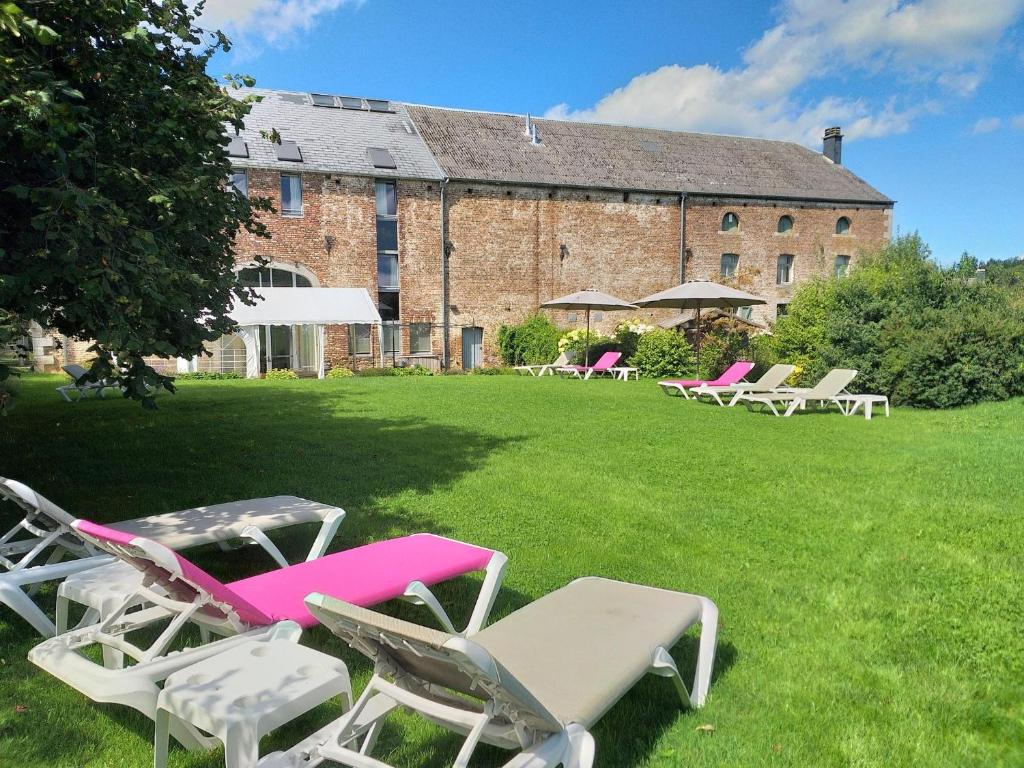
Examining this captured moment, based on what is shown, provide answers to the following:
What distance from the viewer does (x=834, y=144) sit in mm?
38156

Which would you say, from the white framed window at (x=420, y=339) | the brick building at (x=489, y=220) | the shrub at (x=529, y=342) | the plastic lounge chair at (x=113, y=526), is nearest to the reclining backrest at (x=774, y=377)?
the plastic lounge chair at (x=113, y=526)

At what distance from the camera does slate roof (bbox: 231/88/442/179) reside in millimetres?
26484

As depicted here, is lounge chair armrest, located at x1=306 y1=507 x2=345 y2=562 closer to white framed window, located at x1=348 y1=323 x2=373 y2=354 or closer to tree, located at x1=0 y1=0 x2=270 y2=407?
tree, located at x1=0 y1=0 x2=270 y2=407

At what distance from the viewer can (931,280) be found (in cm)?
1537

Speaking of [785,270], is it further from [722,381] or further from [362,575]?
[362,575]

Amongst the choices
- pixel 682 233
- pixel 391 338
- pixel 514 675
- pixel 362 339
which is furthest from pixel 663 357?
pixel 514 675

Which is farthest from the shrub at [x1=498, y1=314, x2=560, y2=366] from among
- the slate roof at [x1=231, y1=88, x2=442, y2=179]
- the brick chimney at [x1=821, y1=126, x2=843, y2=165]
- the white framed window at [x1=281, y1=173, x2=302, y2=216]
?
the brick chimney at [x1=821, y1=126, x2=843, y2=165]

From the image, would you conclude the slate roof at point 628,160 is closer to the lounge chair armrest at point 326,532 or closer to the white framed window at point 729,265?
the white framed window at point 729,265

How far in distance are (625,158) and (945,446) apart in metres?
25.8

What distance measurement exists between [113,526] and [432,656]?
316 centimetres

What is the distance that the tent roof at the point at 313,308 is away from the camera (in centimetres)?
2391

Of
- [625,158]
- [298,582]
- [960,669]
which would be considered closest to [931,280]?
[960,669]

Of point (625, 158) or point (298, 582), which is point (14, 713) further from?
point (625, 158)

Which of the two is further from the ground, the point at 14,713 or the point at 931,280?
the point at 931,280
